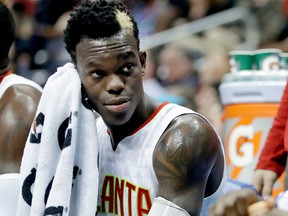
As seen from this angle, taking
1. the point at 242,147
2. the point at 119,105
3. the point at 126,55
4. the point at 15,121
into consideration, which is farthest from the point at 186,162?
the point at 242,147

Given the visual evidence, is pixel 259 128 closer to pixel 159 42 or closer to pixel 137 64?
pixel 137 64

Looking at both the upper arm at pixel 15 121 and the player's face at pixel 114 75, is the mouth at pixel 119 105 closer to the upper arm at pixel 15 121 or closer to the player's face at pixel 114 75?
the player's face at pixel 114 75

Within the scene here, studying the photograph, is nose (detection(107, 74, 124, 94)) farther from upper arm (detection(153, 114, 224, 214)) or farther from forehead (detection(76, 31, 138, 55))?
upper arm (detection(153, 114, 224, 214))

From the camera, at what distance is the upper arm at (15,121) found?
9.39 ft

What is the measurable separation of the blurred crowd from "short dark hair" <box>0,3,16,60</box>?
7.49 feet

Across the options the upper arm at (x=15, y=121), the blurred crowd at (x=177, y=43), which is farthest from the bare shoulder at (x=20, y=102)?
the blurred crowd at (x=177, y=43)

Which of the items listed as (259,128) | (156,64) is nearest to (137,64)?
(259,128)

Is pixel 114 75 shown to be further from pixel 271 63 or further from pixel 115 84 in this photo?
pixel 271 63

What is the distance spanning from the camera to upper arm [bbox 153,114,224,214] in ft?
7.87

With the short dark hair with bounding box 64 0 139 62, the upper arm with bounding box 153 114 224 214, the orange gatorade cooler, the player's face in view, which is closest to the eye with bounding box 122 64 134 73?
the player's face

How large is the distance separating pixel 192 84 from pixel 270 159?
3.04 m

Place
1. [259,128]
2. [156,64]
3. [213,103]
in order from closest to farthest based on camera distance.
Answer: [259,128] → [213,103] → [156,64]

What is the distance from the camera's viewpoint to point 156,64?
268 inches

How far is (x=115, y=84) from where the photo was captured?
8.05 ft
